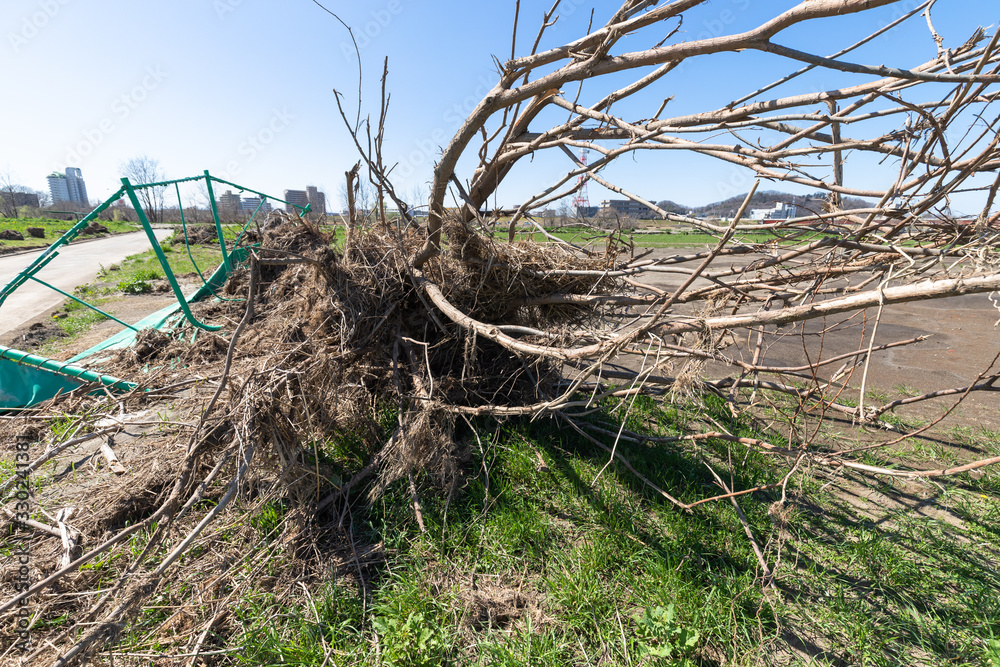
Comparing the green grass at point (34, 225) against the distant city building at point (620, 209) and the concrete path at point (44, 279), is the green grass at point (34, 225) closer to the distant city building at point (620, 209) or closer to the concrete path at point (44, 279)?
the concrete path at point (44, 279)

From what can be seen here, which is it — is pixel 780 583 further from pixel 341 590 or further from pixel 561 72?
pixel 561 72

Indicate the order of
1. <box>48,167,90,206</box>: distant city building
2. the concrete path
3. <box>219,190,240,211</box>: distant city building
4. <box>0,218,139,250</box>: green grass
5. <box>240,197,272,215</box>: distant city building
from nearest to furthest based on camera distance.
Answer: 1. <box>219,190,240,211</box>: distant city building
2. <box>240,197,272,215</box>: distant city building
3. the concrete path
4. <box>0,218,139,250</box>: green grass
5. <box>48,167,90,206</box>: distant city building

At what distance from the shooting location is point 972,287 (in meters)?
1.11

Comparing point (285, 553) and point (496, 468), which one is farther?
point (496, 468)

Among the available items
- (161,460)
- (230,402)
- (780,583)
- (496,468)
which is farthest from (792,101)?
(161,460)

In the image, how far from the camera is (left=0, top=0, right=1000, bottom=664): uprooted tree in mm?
1640

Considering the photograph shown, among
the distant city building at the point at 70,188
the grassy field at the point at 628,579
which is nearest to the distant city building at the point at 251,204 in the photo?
the grassy field at the point at 628,579

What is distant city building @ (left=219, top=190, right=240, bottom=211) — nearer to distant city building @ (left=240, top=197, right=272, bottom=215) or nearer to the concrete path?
distant city building @ (left=240, top=197, right=272, bottom=215)

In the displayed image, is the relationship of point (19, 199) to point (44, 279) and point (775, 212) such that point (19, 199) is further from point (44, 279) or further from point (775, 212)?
point (775, 212)

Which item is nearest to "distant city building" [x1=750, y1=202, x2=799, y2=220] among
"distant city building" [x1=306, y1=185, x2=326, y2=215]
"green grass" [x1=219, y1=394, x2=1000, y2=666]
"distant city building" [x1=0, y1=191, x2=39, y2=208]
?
"green grass" [x1=219, y1=394, x2=1000, y2=666]

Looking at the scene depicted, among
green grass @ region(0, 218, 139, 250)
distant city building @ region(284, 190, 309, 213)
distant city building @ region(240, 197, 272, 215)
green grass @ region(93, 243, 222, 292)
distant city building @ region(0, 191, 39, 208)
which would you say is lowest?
green grass @ region(0, 218, 139, 250)

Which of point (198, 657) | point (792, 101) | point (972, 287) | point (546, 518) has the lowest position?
point (198, 657)

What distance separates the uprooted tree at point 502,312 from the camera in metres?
1.64

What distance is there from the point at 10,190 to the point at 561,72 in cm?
6777
